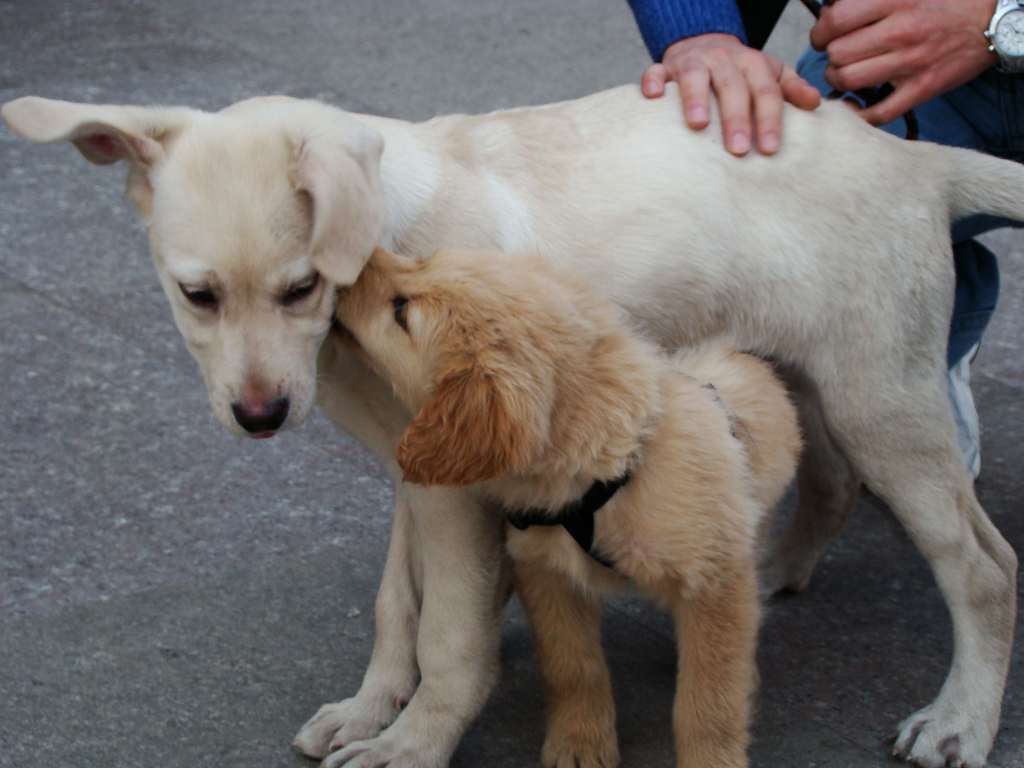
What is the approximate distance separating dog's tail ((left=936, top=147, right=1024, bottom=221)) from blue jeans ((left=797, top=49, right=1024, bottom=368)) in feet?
1.36

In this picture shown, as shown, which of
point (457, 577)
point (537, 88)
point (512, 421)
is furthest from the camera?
point (537, 88)

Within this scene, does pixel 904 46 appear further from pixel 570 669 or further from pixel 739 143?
pixel 570 669

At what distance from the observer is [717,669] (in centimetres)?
327

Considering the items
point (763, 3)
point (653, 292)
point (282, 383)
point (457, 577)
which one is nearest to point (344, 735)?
point (457, 577)

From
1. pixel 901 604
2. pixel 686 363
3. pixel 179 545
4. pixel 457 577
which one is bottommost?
pixel 179 545

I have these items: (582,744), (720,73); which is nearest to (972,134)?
(720,73)

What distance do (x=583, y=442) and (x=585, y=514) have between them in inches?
6.0

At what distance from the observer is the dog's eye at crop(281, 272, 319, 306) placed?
123 inches

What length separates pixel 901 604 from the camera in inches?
174

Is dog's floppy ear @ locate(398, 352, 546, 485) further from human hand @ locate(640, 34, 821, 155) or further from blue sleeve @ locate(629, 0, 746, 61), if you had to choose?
blue sleeve @ locate(629, 0, 746, 61)

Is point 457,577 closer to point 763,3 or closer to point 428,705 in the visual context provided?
point 428,705

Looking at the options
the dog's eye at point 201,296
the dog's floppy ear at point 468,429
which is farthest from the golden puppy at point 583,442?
the dog's eye at point 201,296

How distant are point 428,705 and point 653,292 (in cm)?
101

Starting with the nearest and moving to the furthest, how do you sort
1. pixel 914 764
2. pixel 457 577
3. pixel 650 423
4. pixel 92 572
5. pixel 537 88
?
pixel 650 423 → pixel 457 577 → pixel 914 764 → pixel 92 572 → pixel 537 88
